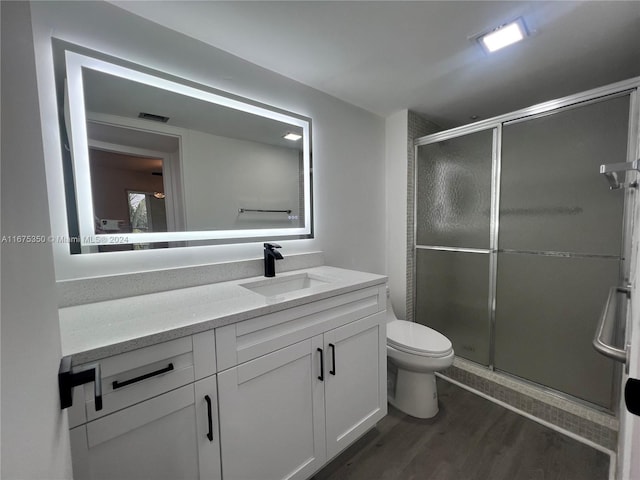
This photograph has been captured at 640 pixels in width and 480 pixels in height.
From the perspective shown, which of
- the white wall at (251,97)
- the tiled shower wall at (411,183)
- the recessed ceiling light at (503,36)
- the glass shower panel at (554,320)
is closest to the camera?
the white wall at (251,97)

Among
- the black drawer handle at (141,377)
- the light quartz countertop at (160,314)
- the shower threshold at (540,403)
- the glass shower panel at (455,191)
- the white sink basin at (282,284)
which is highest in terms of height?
the glass shower panel at (455,191)

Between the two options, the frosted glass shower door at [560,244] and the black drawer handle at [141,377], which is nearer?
the black drawer handle at [141,377]

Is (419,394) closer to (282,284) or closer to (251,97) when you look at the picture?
(282,284)

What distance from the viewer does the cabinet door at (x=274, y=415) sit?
3.13 feet

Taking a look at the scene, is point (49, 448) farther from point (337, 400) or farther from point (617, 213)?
point (617, 213)

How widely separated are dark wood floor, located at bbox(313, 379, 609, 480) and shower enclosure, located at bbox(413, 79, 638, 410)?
36 cm

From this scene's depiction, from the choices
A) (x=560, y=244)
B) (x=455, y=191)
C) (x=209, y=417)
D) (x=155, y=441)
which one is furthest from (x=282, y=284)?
(x=560, y=244)

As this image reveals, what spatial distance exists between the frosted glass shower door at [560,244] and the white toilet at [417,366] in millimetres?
633

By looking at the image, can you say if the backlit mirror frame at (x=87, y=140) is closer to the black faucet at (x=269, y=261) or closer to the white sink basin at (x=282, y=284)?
the black faucet at (x=269, y=261)

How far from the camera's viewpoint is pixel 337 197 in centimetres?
201

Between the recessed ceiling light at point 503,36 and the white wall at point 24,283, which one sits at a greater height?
the recessed ceiling light at point 503,36

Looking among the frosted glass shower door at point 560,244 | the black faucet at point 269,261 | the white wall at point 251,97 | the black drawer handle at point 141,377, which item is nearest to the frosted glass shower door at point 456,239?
the frosted glass shower door at point 560,244

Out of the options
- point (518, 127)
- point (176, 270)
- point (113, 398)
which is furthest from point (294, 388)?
point (518, 127)

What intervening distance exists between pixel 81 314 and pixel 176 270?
393 millimetres
